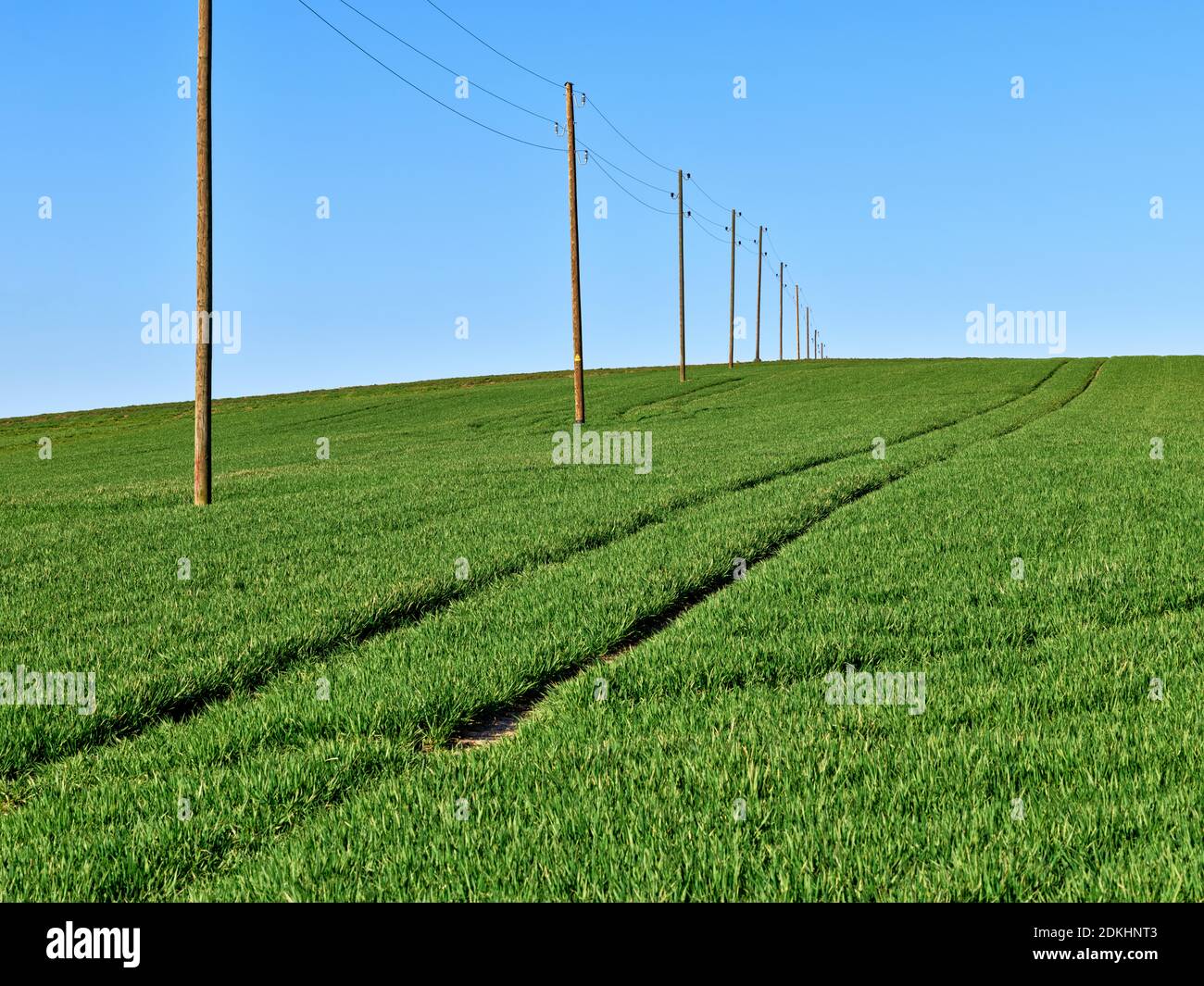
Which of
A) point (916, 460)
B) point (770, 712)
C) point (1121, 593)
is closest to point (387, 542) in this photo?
point (770, 712)

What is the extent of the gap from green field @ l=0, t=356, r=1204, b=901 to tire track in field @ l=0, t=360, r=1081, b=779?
43 millimetres

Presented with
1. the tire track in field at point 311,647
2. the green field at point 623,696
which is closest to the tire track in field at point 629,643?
the green field at point 623,696

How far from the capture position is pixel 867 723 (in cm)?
575

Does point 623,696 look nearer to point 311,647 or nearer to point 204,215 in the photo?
point 311,647

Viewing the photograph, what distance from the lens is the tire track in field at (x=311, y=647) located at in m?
6.36

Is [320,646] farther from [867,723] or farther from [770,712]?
[867,723]

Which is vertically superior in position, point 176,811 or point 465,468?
point 465,468

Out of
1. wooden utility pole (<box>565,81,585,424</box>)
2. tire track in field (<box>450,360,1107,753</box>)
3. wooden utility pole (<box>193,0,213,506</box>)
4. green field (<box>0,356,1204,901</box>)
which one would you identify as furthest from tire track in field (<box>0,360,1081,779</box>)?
wooden utility pole (<box>565,81,585,424</box>)

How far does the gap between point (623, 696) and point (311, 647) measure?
3.22m

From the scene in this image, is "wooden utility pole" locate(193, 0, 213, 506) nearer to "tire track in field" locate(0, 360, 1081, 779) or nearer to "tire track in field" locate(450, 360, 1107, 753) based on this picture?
"tire track in field" locate(0, 360, 1081, 779)

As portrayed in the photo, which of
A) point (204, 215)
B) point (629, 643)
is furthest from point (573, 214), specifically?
point (629, 643)

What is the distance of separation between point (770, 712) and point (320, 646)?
435 centimetres

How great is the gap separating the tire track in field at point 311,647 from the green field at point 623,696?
0.04 metres

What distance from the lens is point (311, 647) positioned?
8.30m
